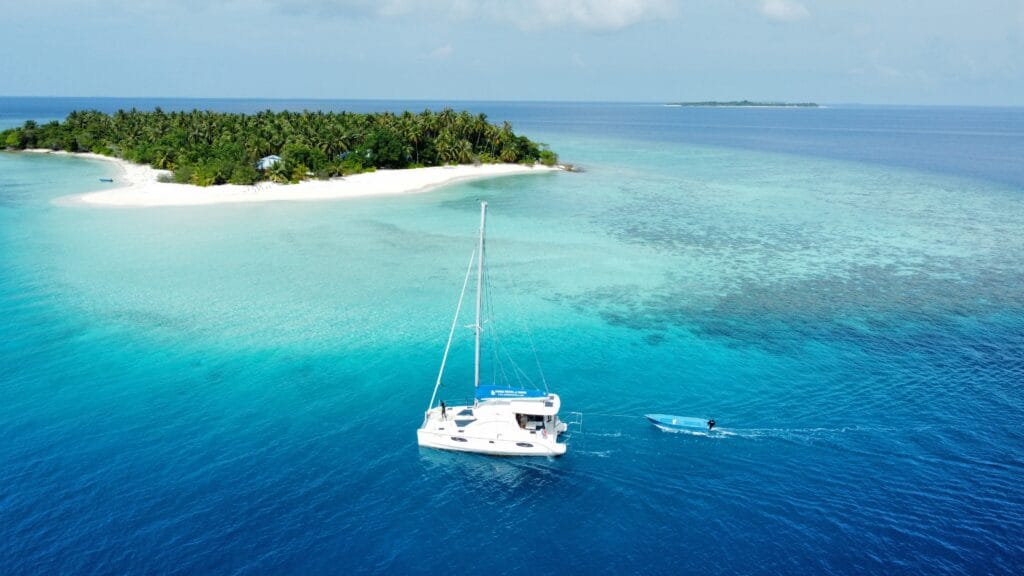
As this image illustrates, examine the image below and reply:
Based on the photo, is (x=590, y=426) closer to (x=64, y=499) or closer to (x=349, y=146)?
(x=64, y=499)

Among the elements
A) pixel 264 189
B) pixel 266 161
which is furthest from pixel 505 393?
pixel 266 161

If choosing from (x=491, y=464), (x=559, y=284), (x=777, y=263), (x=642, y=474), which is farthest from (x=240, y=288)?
(x=777, y=263)

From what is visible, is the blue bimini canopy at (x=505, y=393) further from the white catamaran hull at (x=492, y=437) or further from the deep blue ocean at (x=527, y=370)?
the deep blue ocean at (x=527, y=370)

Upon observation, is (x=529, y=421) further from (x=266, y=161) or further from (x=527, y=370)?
(x=266, y=161)

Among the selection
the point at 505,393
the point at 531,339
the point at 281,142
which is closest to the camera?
the point at 505,393

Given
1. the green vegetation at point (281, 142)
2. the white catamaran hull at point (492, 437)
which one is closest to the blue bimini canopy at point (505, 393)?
the white catamaran hull at point (492, 437)
